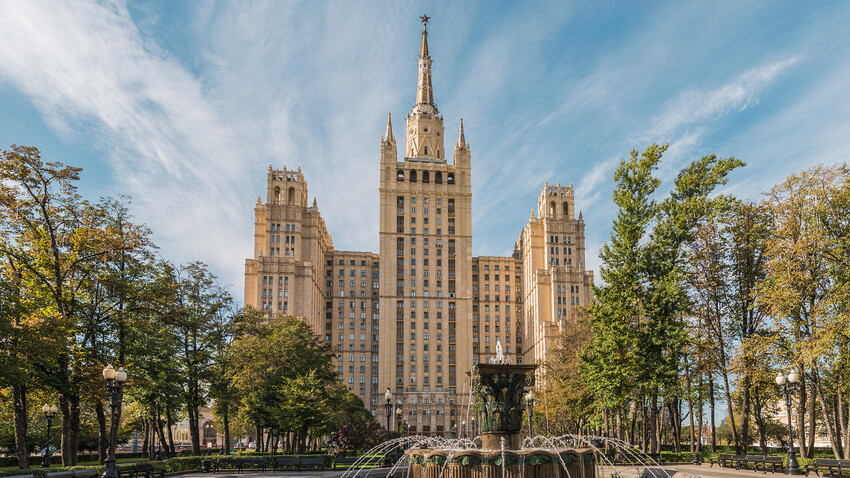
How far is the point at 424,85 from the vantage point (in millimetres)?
137750

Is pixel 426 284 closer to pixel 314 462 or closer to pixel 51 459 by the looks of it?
pixel 51 459

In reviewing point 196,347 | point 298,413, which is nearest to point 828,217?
point 298,413

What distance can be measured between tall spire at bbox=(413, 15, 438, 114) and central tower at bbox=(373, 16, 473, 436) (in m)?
12.4

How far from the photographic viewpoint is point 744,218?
34219mm

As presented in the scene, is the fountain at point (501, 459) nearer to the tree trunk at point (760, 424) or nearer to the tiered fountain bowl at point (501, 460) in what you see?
the tiered fountain bowl at point (501, 460)

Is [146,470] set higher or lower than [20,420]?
lower

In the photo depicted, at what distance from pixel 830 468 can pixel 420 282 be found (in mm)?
97472

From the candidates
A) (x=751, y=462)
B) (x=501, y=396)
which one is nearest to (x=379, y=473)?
(x=501, y=396)

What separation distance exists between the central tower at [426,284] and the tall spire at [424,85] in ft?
40.7

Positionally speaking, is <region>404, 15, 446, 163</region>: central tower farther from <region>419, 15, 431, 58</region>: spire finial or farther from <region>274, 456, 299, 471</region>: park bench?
<region>274, 456, 299, 471</region>: park bench

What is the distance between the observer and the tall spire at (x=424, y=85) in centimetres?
13562

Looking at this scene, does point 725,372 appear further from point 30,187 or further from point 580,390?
point 30,187

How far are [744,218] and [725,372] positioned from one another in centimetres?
842

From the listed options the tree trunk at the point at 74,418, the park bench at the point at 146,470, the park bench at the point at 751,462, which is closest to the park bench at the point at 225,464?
the park bench at the point at 146,470
